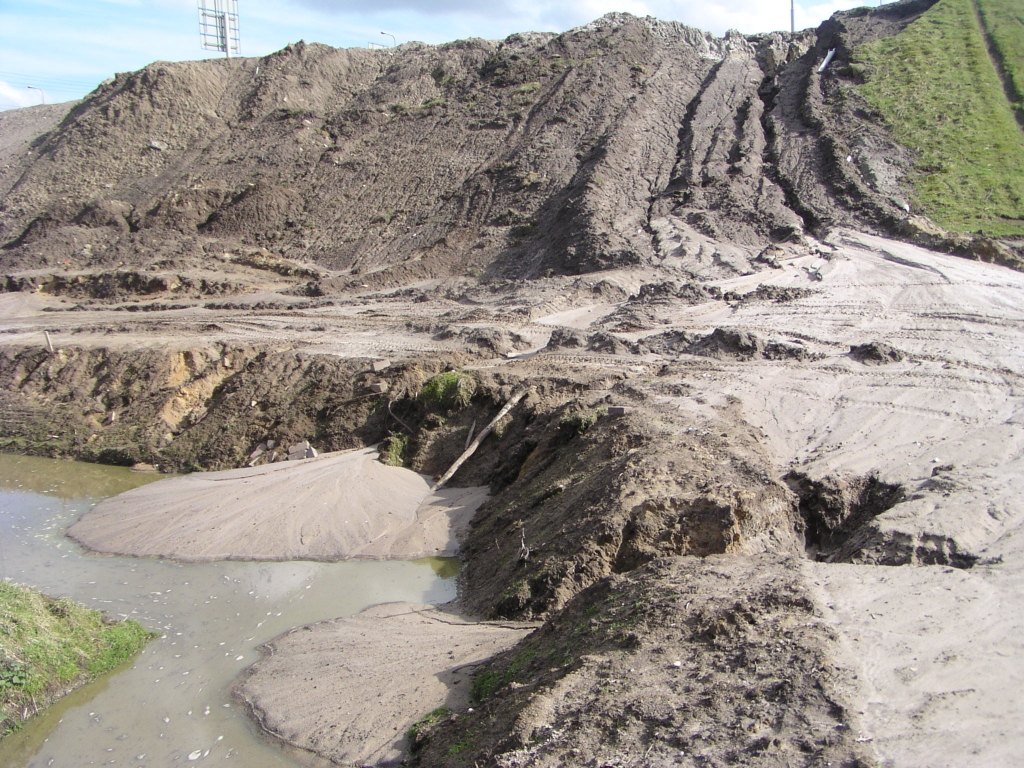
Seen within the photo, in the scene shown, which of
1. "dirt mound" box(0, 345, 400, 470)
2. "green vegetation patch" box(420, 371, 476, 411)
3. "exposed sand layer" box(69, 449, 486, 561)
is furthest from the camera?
"dirt mound" box(0, 345, 400, 470)

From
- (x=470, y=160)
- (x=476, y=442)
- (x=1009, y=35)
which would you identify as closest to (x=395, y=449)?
(x=476, y=442)

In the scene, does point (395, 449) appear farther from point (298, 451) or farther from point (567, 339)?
point (567, 339)

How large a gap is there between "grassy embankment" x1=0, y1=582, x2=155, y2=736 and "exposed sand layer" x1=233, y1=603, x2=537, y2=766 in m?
1.70

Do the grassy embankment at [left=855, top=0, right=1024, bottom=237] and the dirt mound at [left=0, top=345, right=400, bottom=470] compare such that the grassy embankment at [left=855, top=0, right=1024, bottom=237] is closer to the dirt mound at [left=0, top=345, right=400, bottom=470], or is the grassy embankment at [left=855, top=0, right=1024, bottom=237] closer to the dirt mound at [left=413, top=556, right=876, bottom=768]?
the dirt mound at [left=0, top=345, right=400, bottom=470]

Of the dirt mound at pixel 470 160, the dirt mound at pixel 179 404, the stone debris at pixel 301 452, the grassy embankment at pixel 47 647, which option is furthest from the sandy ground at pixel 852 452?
the dirt mound at pixel 470 160

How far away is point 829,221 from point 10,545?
19850 millimetres

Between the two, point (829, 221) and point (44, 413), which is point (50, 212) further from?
point (829, 221)

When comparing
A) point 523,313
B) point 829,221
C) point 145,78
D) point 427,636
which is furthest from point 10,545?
point 145,78

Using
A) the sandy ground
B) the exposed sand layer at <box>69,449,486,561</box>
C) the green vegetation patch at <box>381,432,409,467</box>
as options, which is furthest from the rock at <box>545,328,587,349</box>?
the exposed sand layer at <box>69,449,486,561</box>

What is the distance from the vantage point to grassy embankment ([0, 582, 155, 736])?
7891 mm

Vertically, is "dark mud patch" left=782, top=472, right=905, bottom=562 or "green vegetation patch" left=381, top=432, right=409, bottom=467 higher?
"dark mud patch" left=782, top=472, right=905, bottom=562

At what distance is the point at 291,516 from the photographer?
12.0 m

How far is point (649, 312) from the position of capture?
17125mm

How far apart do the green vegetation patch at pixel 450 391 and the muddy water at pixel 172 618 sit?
358 centimetres
